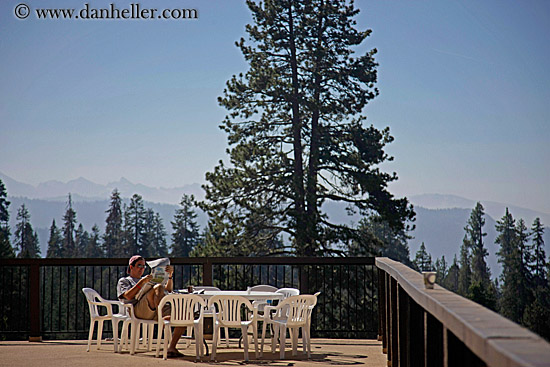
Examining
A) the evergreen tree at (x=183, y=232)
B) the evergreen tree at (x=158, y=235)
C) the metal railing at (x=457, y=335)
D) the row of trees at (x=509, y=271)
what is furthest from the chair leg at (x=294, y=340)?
the evergreen tree at (x=158, y=235)

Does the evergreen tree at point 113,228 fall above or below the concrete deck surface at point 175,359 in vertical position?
above

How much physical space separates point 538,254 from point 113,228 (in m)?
25.1

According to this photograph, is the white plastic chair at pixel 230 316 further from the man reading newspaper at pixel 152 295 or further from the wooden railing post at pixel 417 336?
the wooden railing post at pixel 417 336

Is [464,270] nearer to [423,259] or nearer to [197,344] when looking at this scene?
[423,259]

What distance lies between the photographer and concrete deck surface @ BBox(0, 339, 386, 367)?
6789 millimetres

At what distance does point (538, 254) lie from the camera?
136ft

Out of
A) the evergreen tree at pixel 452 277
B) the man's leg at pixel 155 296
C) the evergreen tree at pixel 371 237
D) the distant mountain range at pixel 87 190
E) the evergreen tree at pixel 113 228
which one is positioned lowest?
the evergreen tree at pixel 452 277

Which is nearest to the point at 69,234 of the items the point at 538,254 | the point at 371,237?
the point at 538,254

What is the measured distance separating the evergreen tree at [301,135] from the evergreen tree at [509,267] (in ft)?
56.0

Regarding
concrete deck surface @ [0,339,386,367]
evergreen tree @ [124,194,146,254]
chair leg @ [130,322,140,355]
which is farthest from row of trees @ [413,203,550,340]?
chair leg @ [130,322,140,355]

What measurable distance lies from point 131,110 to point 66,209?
7.79m

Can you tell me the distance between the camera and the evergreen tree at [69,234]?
46438 millimetres

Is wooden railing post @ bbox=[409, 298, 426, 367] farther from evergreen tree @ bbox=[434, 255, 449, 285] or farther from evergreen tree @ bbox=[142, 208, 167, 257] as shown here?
evergreen tree @ bbox=[434, 255, 449, 285]

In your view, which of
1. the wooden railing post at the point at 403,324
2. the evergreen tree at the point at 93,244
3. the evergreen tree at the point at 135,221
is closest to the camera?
the wooden railing post at the point at 403,324
